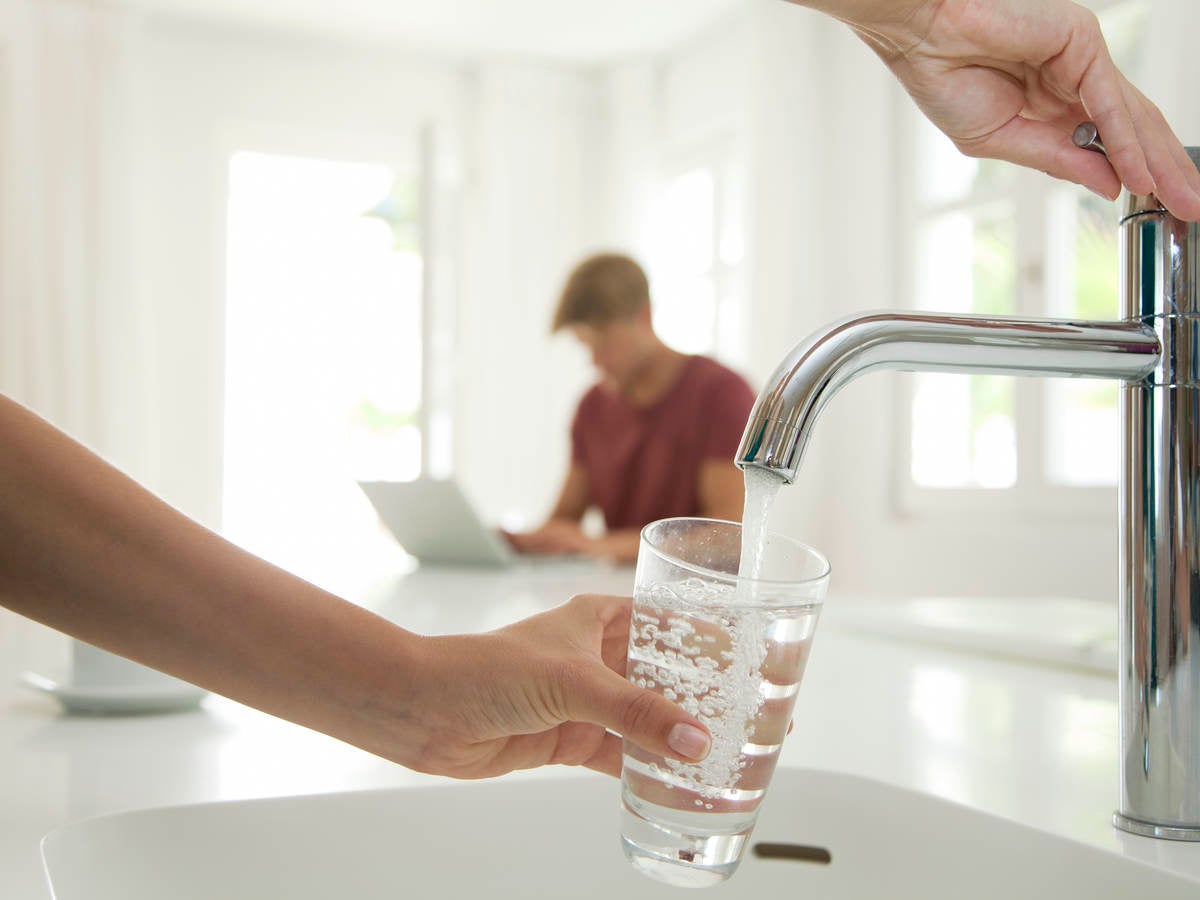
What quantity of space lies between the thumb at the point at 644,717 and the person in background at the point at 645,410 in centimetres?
238

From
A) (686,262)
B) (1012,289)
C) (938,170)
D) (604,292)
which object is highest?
(938,170)

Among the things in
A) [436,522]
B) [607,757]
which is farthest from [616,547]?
[607,757]

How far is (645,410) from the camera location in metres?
3.26

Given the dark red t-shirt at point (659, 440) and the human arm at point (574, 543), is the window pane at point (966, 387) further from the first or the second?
the human arm at point (574, 543)

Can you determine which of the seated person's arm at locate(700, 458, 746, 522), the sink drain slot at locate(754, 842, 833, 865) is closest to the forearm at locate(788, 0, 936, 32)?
the sink drain slot at locate(754, 842, 833, 865)

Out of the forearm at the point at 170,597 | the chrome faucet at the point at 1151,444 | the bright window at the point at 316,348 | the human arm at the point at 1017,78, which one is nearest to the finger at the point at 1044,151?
the human arm at the point at 1017,78

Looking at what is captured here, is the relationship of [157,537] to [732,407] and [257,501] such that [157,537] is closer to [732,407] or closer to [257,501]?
[732,407]

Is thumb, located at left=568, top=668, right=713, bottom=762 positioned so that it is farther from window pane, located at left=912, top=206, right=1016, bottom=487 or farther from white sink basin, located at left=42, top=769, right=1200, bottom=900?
window pane, located at left=912, top=206, right=1016, bottom=487

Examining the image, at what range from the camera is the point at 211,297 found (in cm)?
518

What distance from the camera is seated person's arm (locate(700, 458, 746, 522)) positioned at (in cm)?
289

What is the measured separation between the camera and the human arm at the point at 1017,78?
0.62 m

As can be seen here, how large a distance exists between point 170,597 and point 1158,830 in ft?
1.49

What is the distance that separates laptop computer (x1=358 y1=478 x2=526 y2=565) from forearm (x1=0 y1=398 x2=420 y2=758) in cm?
142

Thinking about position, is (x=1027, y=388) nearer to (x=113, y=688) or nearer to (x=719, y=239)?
(x=719, y=239)
